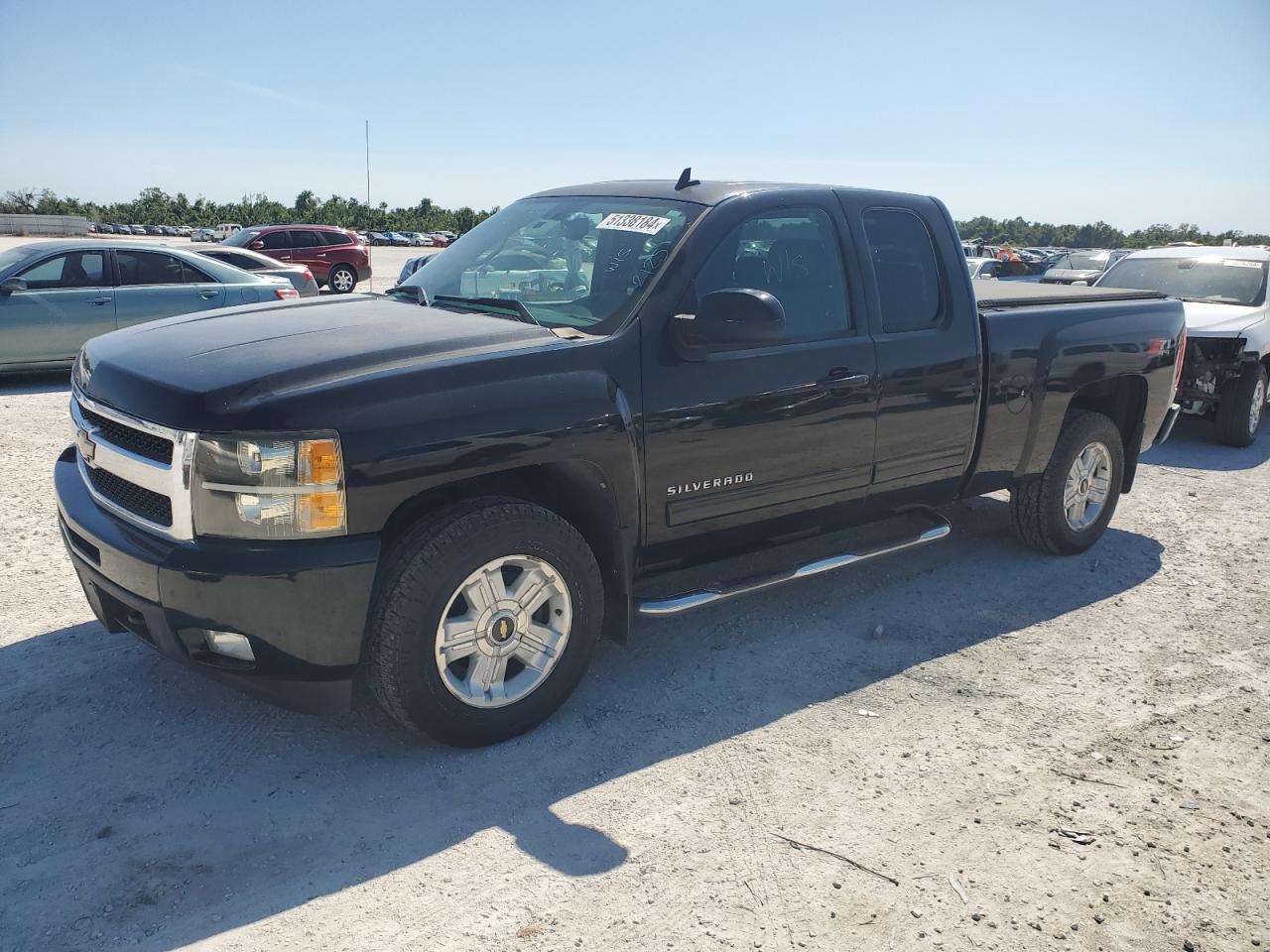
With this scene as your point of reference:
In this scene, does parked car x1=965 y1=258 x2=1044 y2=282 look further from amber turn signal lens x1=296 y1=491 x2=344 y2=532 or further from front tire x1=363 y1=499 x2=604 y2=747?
amber turn signal lens x1=296 y1=491 x2=344 y2=532

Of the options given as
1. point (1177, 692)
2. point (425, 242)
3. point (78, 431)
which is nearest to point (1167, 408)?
point (1177, 692)

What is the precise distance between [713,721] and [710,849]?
0.79 metres

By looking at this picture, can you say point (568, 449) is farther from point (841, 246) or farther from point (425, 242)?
point (425, 242)

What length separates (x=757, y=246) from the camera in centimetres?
408

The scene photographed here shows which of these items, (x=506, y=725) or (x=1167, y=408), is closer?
(x=506, y=725)

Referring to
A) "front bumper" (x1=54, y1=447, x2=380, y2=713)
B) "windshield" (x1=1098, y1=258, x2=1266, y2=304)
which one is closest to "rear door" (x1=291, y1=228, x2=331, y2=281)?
"windshield" (x1=1098, y1=258, x2=1266, y2=304)

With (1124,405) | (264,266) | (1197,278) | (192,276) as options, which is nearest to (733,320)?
(1124,405)

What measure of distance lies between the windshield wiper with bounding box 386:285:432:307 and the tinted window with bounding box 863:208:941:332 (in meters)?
1.93

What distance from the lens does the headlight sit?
295 cm

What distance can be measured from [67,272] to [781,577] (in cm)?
881

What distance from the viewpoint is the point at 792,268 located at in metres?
4.20

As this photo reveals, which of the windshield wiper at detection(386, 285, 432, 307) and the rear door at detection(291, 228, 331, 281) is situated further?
the rear door at detection(291, 228, 331, 281)

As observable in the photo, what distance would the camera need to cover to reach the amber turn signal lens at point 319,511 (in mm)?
2988

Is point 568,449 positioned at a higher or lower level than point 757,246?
lower
